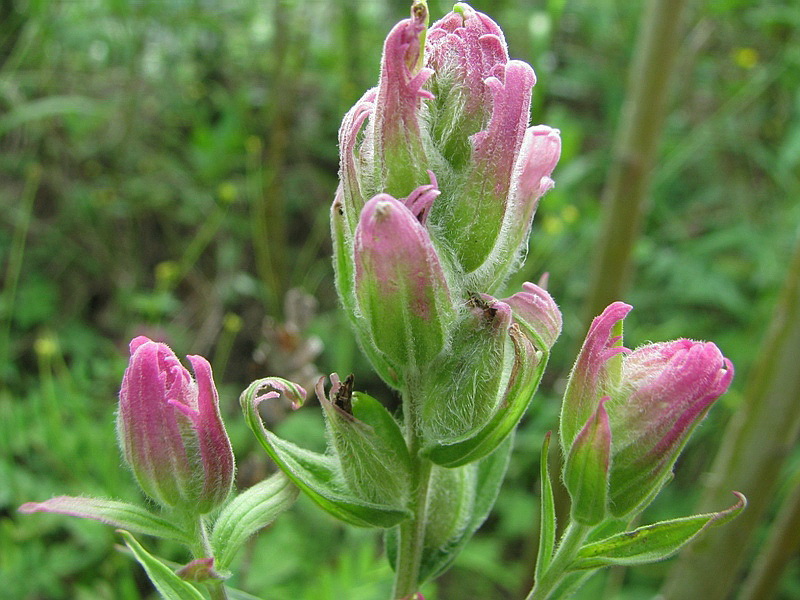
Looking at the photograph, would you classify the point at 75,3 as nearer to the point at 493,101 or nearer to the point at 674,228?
the point at 674,228

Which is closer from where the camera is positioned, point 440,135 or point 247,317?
point 440,135

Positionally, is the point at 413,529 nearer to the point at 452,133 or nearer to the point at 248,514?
the point at 248,514

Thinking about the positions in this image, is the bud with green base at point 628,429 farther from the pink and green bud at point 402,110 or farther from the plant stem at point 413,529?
the pink and green bud at point 402,110

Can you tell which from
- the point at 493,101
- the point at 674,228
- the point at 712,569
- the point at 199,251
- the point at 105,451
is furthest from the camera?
the point at 199,251

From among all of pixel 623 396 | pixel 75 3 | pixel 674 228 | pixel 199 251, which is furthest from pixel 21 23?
pixel 623 396

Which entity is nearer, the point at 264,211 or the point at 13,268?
the point at 13,268

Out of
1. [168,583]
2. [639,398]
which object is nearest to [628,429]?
[639,398]

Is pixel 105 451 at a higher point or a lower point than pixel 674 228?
lower
